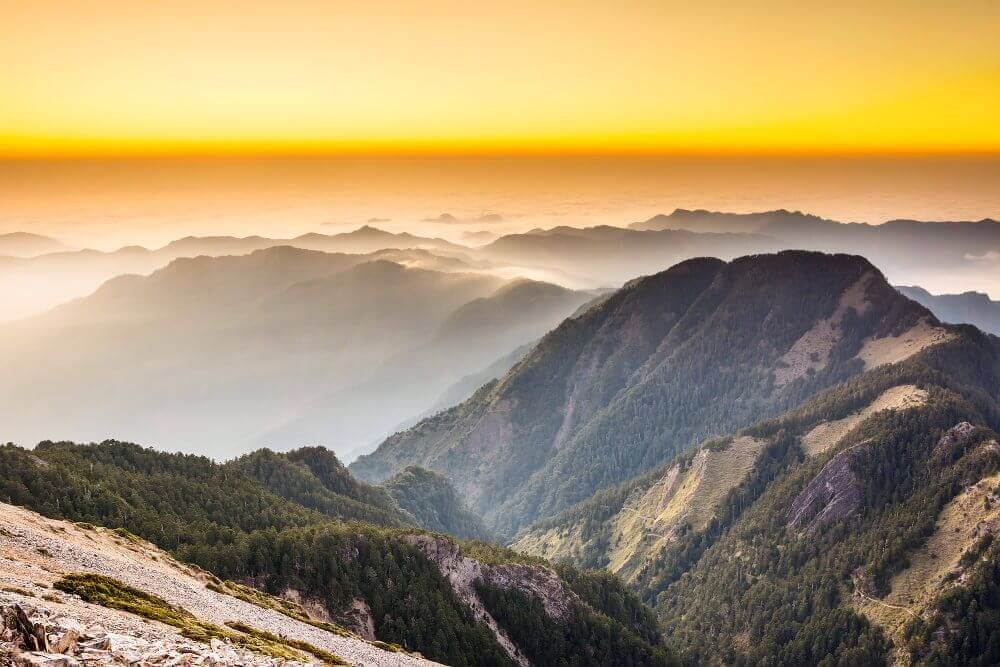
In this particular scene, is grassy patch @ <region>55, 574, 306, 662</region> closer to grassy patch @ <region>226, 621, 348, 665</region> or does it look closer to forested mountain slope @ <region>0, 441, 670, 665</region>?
grassy patch @ <region>226, 621, 348, 665</region>

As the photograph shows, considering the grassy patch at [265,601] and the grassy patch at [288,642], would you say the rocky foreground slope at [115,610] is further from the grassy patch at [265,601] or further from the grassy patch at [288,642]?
the grassy patch at [265,601]

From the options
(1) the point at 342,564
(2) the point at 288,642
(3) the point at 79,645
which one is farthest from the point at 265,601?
(3) the point at 79,645

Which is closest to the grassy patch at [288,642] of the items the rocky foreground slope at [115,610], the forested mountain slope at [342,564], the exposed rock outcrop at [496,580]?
the rocky foreground slope at [115,610]

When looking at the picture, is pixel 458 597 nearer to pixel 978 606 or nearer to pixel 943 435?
pixel 978 606

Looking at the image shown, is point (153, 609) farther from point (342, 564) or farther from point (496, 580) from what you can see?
point (496, 580)

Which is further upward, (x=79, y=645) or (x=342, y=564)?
(x=79, y=645)

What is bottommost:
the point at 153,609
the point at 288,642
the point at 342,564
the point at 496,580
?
the point at 496,580

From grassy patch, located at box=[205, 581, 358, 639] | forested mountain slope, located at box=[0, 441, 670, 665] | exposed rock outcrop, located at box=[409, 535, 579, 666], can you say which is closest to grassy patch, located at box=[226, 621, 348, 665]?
grassy patch, located at box=[205, 581, 358, 639]
